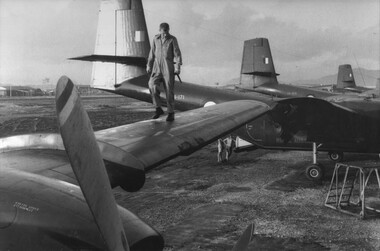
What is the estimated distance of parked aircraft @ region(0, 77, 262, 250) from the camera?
1993 millimetres

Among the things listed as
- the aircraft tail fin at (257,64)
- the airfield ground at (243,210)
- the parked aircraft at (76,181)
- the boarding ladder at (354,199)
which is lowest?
the airfield ground at (243,210)

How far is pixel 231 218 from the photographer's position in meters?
8.10

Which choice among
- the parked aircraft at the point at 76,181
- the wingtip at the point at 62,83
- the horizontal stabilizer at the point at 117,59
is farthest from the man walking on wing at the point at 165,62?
the wingtip at the point at 62,83

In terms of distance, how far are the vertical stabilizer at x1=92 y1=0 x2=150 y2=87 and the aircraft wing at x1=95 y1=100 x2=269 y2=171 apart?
22.5ft

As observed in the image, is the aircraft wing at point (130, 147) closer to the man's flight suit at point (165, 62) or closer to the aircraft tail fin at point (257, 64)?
the man's flight suit at point (165, 62)

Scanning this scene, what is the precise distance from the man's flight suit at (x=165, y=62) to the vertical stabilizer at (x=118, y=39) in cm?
715

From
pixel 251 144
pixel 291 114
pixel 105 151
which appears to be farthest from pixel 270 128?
pixel 105 151

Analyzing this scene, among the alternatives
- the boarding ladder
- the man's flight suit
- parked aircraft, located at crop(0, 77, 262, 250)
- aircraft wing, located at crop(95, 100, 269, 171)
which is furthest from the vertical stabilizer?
parked aircraft, located at crop(0, 77, 262, 250)

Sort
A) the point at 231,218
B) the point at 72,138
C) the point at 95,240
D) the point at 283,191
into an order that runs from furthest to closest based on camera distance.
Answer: the point at 283,191, the point at 231,218, the point at 95,240, the point at 72,138

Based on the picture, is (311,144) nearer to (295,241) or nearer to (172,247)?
(295,241)

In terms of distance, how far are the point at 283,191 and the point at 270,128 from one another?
3075 millimetres

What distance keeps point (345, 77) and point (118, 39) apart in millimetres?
35682

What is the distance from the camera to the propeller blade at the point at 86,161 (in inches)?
74.1

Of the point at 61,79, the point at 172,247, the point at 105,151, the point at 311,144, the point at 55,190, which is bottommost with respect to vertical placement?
the point at 172,247
